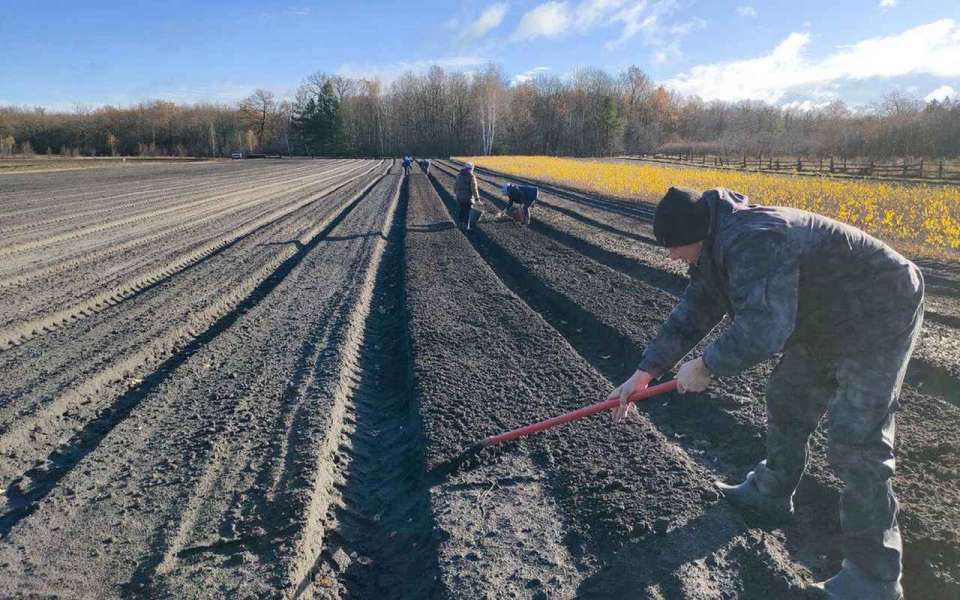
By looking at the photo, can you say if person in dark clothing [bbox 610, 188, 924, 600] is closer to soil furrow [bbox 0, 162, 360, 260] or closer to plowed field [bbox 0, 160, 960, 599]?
plowed field [bbox 0, 160, 960, 599]

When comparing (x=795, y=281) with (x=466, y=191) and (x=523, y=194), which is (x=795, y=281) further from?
(x=523, y=194)

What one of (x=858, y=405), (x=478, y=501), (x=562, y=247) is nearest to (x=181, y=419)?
(x=478, y=501)

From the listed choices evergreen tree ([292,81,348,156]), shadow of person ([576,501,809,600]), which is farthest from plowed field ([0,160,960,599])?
evergreen tree ([292,81,348,156])

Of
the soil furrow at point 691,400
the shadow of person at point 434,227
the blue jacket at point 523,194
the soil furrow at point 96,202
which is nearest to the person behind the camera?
the soil furrow at point 691,400

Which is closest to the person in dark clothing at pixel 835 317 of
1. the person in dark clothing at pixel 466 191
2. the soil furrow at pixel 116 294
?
the soil furrow at pixel 116 294

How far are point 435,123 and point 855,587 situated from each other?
9318 centimetres

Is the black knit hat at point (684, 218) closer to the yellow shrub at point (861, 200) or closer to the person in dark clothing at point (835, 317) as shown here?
the person in dark clothing at point (835, 317)

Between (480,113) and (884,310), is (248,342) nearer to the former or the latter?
(884,310)

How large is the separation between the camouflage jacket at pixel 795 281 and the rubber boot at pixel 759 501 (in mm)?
1115

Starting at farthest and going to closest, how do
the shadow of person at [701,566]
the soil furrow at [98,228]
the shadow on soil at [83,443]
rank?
the soil furrow at [98,228] → the shadow on soil at [83,443] → the shadow of person at [701,566]

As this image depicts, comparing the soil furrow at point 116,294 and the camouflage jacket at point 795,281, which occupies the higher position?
the camouflage jacket at point 795,281

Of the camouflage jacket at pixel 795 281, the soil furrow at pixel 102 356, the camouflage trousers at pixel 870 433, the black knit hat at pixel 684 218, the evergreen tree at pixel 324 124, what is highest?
the evergreen tree at pixel 324 124

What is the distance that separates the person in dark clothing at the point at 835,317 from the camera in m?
2.19

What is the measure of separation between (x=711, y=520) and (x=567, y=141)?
8396 cm
